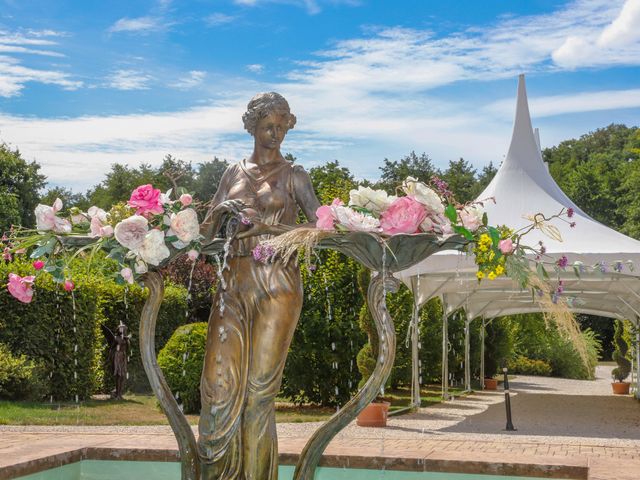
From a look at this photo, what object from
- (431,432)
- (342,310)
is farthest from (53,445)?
(342,310)

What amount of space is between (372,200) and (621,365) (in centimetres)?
1922

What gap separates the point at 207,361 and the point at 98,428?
740 cm

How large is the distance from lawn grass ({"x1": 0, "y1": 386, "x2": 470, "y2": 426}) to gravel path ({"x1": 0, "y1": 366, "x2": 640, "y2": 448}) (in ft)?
2.10

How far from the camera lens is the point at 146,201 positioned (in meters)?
4.15

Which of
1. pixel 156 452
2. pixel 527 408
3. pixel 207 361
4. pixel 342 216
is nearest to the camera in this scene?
pixel 342 216

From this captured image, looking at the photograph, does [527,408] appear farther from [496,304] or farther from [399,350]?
[496,304]

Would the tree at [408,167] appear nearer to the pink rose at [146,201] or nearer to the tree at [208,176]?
the tree at [208,176]

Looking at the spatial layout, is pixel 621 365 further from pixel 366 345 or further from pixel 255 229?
pixel 255 229

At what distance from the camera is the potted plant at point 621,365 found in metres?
20.6

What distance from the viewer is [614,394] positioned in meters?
20.3

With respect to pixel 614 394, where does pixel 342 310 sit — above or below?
above

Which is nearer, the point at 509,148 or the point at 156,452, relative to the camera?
the point at 156,452

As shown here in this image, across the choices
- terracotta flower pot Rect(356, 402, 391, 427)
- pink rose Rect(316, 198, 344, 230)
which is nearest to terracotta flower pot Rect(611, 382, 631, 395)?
terracotta flower pot Rect(356, 402, 391, 427)

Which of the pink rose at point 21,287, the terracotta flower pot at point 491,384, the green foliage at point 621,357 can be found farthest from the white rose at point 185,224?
the terracotta flower pot at point 491,384
